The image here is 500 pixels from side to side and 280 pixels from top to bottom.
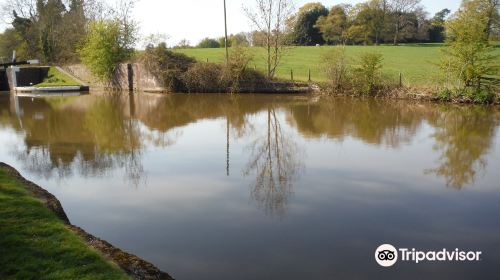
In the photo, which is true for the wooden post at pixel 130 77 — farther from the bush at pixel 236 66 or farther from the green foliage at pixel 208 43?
the green foliage at pixel 208 43

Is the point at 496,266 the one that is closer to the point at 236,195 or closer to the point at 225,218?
the point at 225,218

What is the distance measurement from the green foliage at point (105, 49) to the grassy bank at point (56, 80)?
2.80 m

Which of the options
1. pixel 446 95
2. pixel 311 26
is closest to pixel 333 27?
pixel 311 26

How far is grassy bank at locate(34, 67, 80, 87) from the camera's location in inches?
1449

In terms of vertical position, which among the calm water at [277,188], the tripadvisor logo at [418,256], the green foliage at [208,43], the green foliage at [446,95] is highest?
the green foliage at [208,43]

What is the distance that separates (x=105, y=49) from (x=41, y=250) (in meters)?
31.9

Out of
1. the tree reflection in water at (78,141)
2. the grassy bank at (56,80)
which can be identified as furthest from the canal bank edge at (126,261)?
the grassy bank at (56,80)

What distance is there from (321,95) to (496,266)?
22.7 m

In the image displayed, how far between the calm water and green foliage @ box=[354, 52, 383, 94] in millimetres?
8524

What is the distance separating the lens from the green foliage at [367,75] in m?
25.6

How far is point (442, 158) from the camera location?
36.6ft

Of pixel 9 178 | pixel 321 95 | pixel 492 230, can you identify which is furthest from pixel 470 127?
pixel 9 178

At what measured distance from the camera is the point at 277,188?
8758 mm

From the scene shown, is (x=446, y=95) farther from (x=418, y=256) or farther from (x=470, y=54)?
(x=418, y=256)
